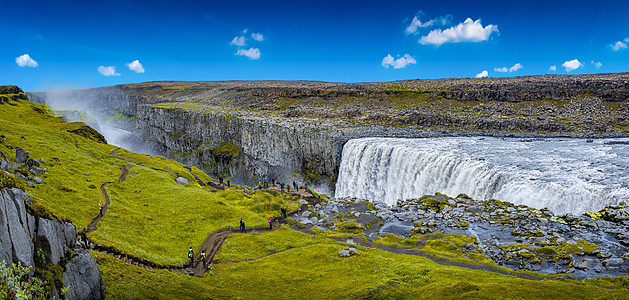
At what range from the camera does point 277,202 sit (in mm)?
54031

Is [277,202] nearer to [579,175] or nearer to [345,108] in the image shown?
[579,175]

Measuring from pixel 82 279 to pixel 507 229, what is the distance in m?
35.7

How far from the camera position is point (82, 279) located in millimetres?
18938

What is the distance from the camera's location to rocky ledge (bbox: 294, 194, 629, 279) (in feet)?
91.1

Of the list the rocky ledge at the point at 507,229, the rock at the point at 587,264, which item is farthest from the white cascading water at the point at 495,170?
the rock at the point at 587,264

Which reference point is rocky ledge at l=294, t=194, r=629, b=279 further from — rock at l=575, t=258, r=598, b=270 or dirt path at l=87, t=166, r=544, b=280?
dirt path at l=87, t=166, r=544, b=280

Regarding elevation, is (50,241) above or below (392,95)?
below

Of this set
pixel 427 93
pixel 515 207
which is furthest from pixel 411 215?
pixel 427 93

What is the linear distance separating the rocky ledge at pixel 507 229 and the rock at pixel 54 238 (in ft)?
92.8

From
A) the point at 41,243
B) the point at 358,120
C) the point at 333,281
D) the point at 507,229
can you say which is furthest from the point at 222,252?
the point at 358,120

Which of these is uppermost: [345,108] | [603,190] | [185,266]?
[345,108]

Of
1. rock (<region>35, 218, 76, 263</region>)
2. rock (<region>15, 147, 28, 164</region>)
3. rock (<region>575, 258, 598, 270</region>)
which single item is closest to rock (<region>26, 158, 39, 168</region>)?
rock (<region>15, 147, 28, 164</region>)

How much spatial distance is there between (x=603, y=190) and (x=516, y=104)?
73.8 metres

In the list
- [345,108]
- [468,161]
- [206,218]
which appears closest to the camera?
[206,218]
